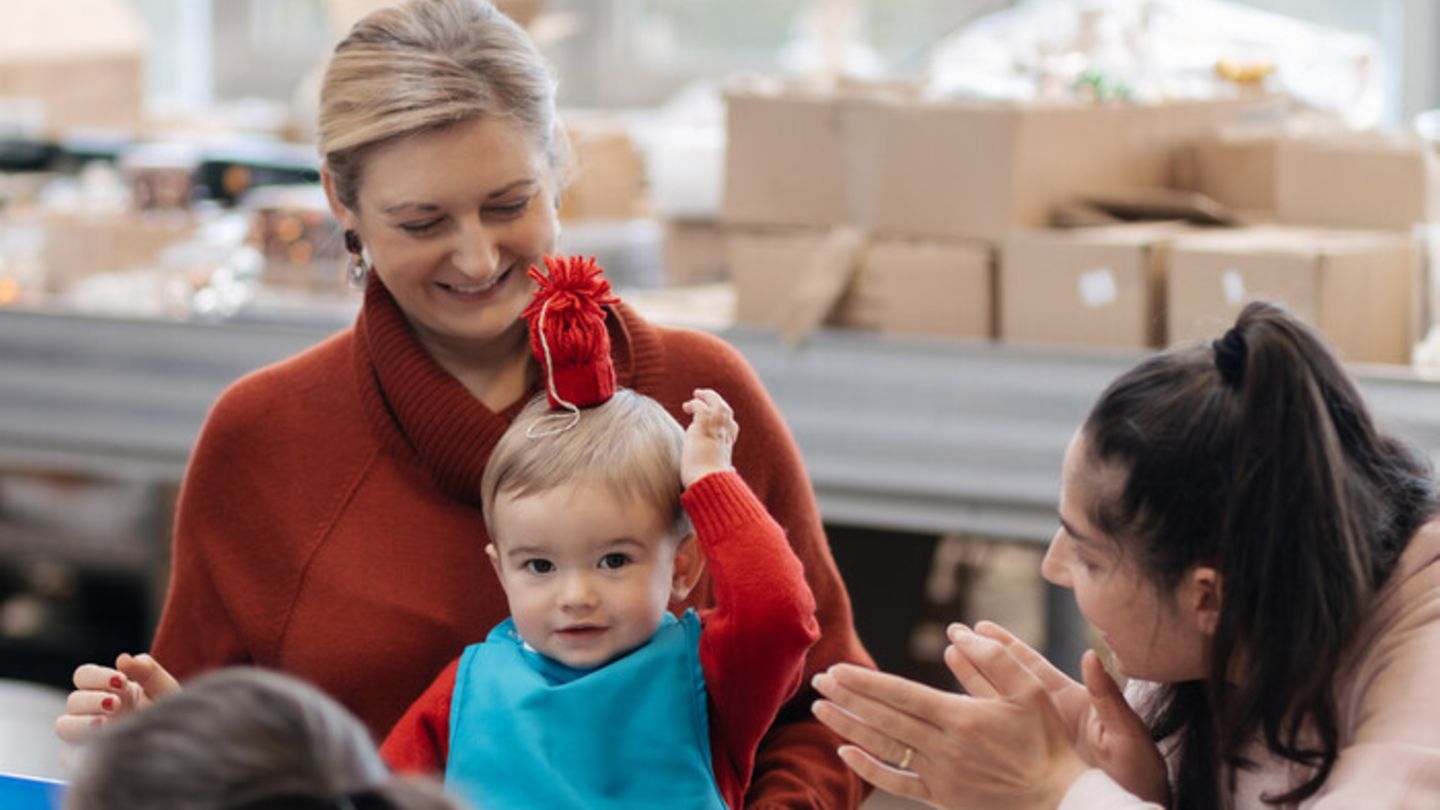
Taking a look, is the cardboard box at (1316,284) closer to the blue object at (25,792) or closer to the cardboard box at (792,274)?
the cardboard box at (792,274)

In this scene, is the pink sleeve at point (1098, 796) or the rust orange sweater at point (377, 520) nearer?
the pink sleeve at point (1098, 796)

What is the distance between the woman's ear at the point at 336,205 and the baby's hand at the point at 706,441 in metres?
0.45

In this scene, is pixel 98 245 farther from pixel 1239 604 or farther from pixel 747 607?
pixel 1239 604

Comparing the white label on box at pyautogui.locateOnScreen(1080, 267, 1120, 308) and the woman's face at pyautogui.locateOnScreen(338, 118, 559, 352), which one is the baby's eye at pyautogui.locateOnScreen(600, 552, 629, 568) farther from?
the white label on box at pyautogui.locateOnScreen(1080, 267, 1120, 308)

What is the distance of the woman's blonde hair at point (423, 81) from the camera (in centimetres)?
182

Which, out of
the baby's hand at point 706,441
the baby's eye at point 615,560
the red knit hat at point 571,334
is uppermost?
the red knit hat at point 571,334

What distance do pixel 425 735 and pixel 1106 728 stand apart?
59 centimetres

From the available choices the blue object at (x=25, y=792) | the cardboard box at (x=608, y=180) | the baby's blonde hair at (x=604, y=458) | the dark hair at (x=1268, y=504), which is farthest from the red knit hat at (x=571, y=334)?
the cardboard box at (x=608, y=180)

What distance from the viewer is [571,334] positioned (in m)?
1.71

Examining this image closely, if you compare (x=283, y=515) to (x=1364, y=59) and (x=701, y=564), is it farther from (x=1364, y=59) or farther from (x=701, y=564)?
(x=1364, y=59)

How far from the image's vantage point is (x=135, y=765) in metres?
0.93

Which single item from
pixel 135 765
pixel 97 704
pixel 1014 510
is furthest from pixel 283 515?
pixel 1014 510

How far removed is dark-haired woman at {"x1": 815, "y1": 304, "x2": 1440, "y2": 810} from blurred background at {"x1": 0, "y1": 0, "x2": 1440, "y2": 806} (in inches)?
40.7

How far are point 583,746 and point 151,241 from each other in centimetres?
239
